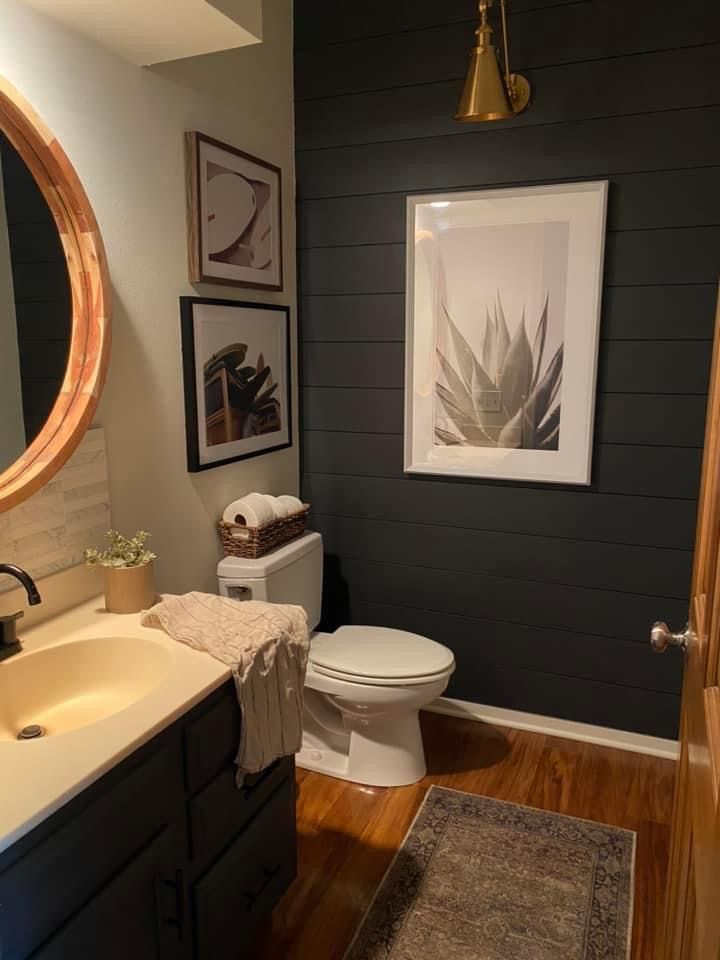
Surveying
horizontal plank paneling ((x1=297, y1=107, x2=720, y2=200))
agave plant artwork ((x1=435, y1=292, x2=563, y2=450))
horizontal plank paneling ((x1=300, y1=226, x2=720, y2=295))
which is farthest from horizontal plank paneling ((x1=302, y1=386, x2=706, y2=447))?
horizontal plank paneling ((x1=297, y1=107, x2=720, y2=200))

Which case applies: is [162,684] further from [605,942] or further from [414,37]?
[414,37]

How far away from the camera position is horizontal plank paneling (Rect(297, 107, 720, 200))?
2.20 m

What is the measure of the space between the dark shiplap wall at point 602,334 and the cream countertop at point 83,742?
4.42 feet

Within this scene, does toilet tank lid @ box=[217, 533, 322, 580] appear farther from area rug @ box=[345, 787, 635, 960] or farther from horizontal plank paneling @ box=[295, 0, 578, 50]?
horizontal plank paneling @ box=[295, 0, 578, 50]

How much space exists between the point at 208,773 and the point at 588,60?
2.29m

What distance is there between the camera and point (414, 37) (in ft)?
8.02

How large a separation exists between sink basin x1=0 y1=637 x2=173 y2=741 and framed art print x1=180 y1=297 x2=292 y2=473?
2.44 ft

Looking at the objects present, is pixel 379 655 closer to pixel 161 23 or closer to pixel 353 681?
pixel 353 681

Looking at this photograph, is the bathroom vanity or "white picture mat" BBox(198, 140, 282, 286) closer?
the bathroom vanity

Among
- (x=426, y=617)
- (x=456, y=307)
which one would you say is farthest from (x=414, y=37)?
(x=426, y=617)

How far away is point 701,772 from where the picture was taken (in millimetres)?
946

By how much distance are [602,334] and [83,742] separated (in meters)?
1.94

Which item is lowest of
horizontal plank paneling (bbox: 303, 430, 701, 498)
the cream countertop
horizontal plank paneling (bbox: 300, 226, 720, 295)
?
the cream countertop

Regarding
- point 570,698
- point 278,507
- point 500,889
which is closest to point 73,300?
point 278,507
